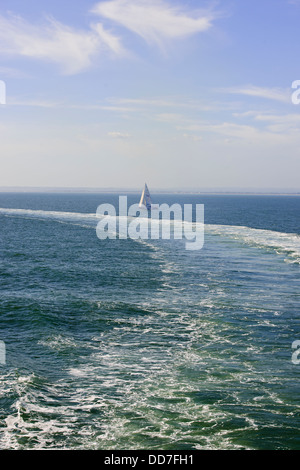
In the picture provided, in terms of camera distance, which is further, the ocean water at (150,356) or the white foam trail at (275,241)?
the white foam trail at (275,241)

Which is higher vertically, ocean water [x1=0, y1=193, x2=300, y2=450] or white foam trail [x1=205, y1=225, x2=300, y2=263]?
white foam trail [x1=205, y1=225, x2=300, y2=263]

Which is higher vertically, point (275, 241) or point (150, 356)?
point (275, 241)

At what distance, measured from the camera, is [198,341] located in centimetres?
2516

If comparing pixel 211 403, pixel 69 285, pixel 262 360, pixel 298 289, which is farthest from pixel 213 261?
pixel 211 403

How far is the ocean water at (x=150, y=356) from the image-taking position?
51.7ft

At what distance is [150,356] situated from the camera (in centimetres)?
2294

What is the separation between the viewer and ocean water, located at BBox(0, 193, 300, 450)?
51.7 ft

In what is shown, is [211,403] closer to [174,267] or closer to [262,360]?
[262,360]

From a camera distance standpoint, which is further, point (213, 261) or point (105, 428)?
point (213, 261)

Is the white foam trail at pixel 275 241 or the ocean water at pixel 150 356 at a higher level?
the white foam trail at pixel 275 241

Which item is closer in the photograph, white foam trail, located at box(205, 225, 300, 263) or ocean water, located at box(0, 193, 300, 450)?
ocean water, located at box(0, 193, 300, 450)

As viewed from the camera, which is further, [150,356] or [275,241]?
[275,241]

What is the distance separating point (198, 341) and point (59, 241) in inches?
1887
